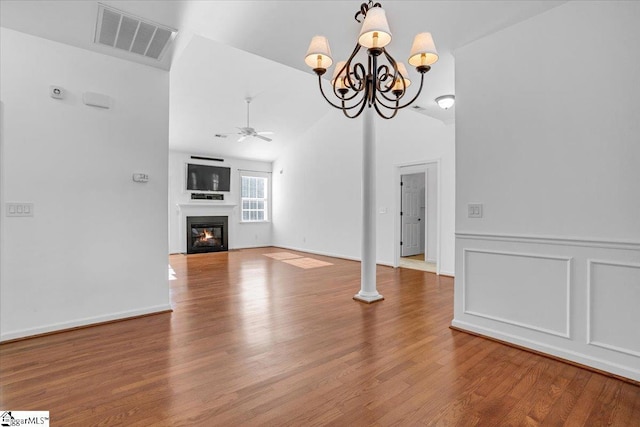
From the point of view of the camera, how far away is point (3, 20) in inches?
103

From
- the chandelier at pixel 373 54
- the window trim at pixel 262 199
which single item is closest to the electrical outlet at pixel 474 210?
the chandelier at pixel 373 54

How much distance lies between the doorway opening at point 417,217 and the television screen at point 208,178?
4.88 metres

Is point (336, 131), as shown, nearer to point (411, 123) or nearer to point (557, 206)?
point (411, 123)

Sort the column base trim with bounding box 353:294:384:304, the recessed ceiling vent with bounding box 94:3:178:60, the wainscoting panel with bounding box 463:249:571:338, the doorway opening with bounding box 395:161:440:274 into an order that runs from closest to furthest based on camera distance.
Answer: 1. the wainscoting panel with bounding box 463:249:571:338
2. the recessed ceiling vent with bounding box 94:3:178:60
3. the column base trim with bounding box 353:294:384:304
4. the doorway opening with bounding box 395:161:440:274

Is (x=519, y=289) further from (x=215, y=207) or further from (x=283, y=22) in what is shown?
(x=215, y=207)

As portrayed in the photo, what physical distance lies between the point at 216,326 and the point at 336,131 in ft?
18.8

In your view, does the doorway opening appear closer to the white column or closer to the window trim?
the white column

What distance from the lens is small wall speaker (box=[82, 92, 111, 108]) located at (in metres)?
3.07

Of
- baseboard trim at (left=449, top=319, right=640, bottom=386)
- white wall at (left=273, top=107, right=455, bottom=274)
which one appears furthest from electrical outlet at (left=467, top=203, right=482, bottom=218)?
white wall at (left=273, top=107, right=455, bottom=274)

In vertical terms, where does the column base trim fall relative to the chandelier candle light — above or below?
below

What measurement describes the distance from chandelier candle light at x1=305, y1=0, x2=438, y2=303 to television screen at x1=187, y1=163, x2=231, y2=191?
18.9ft

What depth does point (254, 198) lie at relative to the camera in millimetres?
9742

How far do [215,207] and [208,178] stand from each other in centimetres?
81

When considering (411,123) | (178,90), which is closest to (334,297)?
(411,123)
